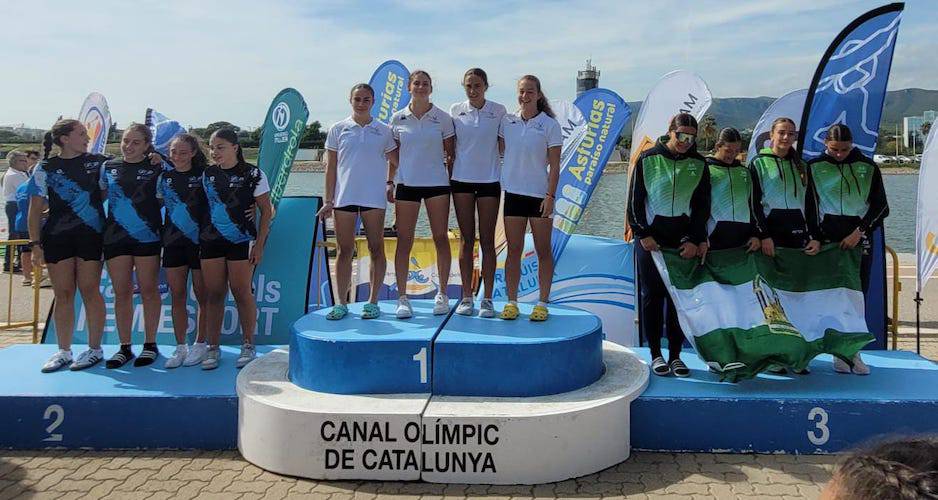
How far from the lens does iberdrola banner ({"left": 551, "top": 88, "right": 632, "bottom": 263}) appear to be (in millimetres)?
6844

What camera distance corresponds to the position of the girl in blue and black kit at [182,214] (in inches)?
184

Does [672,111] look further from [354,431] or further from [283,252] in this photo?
[354,431]

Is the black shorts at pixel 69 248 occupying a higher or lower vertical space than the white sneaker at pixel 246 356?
higher

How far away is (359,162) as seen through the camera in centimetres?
469

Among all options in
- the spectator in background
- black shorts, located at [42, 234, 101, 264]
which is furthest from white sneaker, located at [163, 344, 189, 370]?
the spectator in background

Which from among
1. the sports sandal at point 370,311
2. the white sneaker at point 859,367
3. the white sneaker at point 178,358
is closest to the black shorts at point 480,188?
the sports sandal at point 370,311

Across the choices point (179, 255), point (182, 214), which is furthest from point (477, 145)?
point (179, 255)

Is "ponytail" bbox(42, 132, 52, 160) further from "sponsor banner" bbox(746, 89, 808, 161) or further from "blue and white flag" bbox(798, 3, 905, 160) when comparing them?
"sponsor banner" bbox(746, 89, 808, 161)

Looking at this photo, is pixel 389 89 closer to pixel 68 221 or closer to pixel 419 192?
pixel 419 192

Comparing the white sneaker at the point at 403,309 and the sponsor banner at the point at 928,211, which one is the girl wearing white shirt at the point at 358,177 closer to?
the white sneaker at the point at 403,309

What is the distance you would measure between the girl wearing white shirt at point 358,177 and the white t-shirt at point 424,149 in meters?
0.16

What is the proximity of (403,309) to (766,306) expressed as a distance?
245 centimetres

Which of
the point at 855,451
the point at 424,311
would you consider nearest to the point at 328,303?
the point at 424,311

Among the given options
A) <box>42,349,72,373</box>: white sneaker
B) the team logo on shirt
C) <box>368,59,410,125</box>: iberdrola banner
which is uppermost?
<box>368,59,410,125</box>: iberdrola banner
